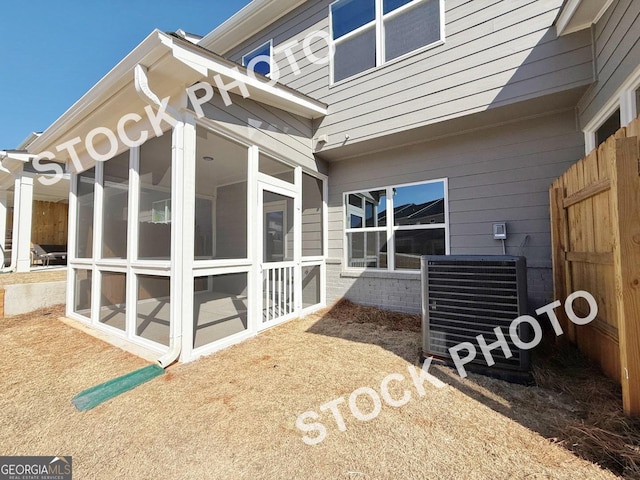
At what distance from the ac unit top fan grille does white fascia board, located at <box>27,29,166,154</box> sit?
10.9 ft

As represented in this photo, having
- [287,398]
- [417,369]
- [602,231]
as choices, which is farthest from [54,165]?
[602,231]

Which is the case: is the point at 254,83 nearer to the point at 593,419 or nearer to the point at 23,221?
the point at 593,419

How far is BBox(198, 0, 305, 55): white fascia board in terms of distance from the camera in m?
5.29

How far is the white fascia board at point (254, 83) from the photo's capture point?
265 cm

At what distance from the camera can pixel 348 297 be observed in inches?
204

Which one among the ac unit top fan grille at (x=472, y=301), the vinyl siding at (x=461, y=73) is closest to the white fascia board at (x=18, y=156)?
the vinyl siding at (x=461, y=73)

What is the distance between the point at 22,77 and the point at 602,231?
11.8m

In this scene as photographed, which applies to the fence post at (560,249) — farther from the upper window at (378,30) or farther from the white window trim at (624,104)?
the upper window at (378,30)

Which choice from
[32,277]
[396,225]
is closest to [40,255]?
[32,277]

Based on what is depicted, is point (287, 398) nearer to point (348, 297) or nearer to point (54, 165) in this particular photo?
point (348, 297)

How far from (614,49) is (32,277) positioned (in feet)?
30.3

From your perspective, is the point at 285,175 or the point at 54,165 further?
the point at 54,165

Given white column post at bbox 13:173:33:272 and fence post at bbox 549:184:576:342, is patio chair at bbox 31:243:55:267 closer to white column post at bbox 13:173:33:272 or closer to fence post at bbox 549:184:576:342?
white column post at bbox 13:173:33:272

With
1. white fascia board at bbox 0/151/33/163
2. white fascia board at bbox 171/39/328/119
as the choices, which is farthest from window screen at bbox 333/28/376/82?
white fascia board at bbox 0/151/33/163
